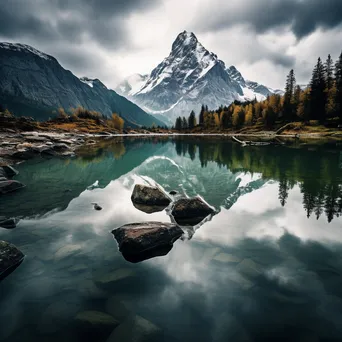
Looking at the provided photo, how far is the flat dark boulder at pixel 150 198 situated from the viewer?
1554 cm

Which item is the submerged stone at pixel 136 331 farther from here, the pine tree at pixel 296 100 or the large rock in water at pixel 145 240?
the pine tree at pixel 296 100

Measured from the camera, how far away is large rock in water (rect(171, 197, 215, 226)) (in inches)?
514

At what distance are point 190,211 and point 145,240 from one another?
448cm

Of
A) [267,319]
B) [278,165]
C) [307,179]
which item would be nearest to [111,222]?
[267,319]

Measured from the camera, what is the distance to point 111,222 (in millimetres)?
12891

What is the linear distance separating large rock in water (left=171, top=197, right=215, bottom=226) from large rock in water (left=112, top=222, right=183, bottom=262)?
2.38 m

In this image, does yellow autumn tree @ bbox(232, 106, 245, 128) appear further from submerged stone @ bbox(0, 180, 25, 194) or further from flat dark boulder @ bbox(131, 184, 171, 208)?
submerged stone @ bbox(0, 180, 25, 194)

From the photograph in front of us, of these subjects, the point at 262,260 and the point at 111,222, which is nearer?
the point at 262,260

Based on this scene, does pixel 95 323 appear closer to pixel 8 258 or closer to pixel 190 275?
pixel 190 275

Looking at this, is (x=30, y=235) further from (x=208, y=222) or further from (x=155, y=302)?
(x=208, y=222)

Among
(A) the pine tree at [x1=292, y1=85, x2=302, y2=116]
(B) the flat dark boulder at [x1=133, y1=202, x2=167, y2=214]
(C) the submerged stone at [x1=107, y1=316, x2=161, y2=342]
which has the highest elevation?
(A) the pine tree at [x1=292, y1=85, x2=302, y2=116]

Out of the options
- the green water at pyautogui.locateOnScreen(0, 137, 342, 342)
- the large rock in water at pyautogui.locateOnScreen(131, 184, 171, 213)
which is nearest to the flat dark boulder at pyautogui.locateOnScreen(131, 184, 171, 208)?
the large rock in water at pyautogui.locateOnScreen(131, 184, 171, 213)

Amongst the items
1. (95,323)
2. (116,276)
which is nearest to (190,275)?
(116,276)

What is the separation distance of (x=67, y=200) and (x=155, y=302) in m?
12.5
